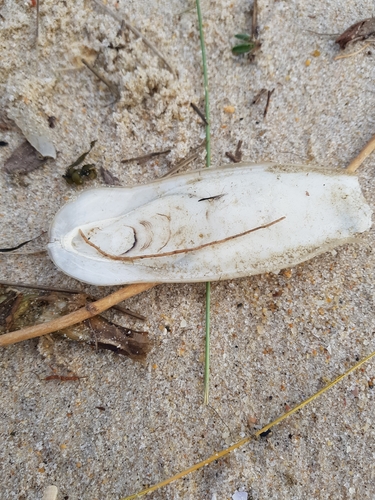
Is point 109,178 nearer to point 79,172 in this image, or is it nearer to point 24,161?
point 79,172

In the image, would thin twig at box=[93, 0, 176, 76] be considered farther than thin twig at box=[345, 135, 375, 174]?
Yes

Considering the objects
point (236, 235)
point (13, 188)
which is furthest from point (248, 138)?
point (13, 188)

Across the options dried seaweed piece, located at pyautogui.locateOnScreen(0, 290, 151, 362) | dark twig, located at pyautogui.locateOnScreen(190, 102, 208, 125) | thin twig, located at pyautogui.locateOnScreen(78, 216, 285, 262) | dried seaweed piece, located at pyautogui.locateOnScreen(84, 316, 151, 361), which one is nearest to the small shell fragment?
dried seaweed piece, located at pyautogui.locateOnScreen(0, 290, 151, 362)

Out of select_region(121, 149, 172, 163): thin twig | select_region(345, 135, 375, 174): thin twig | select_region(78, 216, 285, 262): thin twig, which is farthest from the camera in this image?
select_region(121, 149, 172, 163): thin twig

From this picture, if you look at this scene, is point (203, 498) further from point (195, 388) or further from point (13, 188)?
point (13, 188)

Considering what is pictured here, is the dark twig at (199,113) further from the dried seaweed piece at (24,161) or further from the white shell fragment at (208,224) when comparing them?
the dried seaweed piece at (24,161)

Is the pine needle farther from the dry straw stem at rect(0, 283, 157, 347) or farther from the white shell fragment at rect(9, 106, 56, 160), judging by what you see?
the white shell fragment at rect(9, 106, 56, 160)
